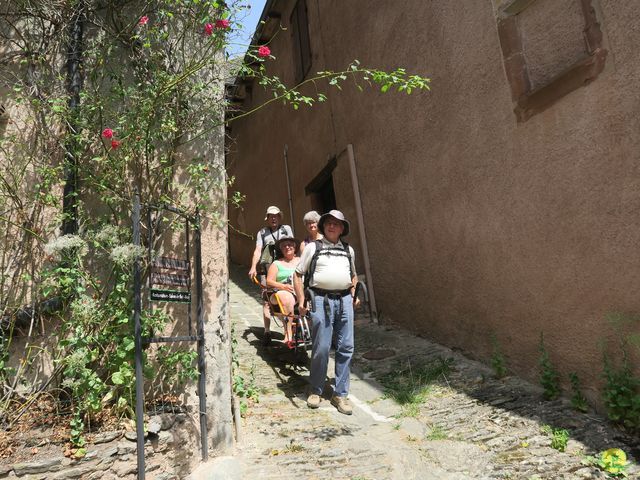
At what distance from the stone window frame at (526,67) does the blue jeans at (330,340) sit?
234cm

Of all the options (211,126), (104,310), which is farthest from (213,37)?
(104,310)

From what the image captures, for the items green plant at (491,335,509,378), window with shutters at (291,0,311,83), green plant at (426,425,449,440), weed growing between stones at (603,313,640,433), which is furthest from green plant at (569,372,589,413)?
window with shutters at (291,0,311,83)

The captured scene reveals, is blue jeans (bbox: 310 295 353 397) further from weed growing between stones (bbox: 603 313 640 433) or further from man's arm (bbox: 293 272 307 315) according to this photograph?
weed growing between stones (bbox: 603 313 640 433)

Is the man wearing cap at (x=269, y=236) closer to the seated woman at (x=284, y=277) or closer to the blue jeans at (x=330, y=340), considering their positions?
the seated woman at (x=284, y=277)

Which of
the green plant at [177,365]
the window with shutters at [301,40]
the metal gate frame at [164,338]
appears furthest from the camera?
the window with shutters at [301,40]

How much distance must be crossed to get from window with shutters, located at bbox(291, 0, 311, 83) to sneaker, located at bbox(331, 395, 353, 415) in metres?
6.89

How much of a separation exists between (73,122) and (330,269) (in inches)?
92.7

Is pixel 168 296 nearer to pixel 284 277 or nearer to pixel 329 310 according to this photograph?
pixel 329 310

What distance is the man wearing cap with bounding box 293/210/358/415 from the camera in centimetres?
445

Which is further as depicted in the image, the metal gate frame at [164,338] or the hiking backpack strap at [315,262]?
the hiking backpack strap at [315,262]

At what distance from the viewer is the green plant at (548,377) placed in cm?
400

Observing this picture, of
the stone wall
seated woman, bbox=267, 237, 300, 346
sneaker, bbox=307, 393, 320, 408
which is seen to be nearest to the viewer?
the stone wall

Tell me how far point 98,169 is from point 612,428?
4.11m

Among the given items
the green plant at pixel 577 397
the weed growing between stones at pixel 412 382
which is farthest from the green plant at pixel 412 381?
the green plant at pixel 577 397
